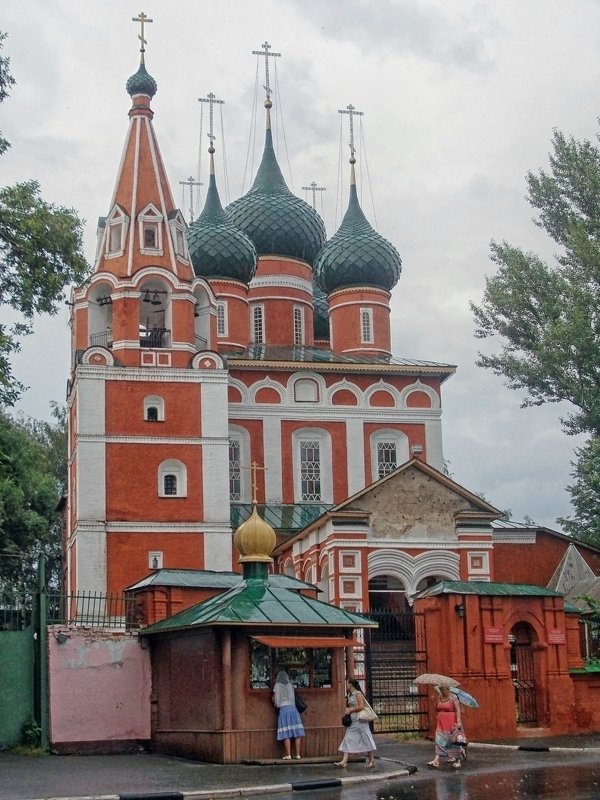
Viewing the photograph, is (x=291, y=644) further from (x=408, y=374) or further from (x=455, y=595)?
(x=408, y=374)

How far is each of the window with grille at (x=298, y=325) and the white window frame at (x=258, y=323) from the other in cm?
95

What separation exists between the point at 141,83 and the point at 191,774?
2089cm

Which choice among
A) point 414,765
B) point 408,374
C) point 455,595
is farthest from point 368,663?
point 408,374

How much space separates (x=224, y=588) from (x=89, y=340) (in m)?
13.2

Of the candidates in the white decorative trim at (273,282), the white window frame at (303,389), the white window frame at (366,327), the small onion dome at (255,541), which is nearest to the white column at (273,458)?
the white window frame at (303,389)

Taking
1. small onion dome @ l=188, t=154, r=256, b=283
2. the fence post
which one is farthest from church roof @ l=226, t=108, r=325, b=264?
the fence post

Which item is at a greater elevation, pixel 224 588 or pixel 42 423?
pixel 42 423

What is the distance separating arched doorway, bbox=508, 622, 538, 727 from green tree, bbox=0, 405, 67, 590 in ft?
23.4

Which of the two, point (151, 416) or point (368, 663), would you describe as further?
point (151, 416)

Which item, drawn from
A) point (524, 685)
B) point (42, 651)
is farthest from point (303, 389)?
point (42, 651)

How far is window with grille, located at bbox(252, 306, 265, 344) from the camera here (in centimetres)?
3625

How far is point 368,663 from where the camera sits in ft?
57.9

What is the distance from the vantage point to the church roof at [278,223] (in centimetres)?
3666

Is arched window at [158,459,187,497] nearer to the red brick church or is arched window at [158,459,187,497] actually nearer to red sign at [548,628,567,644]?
the red brick church
